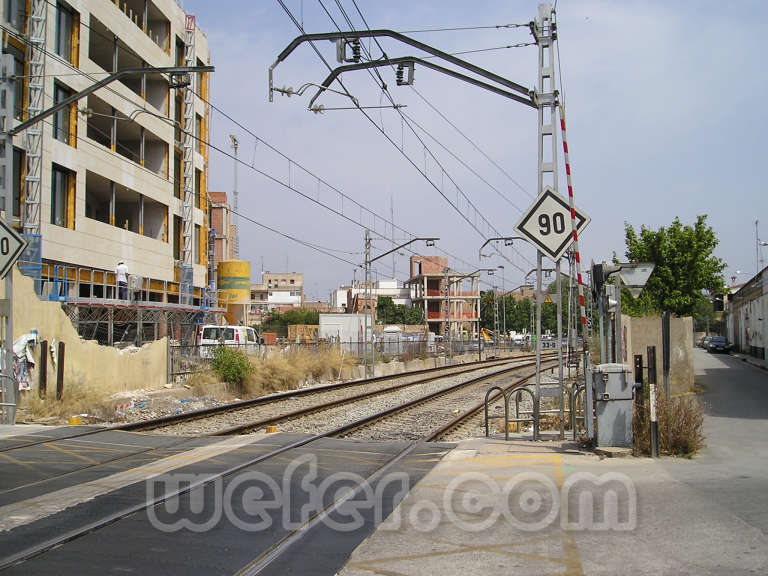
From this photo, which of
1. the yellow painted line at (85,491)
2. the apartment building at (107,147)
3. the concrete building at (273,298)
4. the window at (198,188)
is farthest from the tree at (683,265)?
the concrete building at (273,298)

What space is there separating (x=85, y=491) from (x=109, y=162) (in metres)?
Result: 28.0

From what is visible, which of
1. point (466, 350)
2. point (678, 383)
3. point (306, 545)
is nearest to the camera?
point (306, 545)

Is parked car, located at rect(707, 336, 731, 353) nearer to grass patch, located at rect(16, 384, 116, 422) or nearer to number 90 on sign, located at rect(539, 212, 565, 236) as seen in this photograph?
grass patch, located at rect(16, 384, 116, 422)

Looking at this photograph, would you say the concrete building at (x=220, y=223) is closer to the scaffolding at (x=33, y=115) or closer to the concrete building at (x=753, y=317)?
the concrete building at (x=753, y=317)

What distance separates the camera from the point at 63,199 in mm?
30375

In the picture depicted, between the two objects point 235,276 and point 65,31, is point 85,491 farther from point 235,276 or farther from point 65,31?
point 235,276

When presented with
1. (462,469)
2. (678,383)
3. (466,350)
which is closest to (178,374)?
(678,383)

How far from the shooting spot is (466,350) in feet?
216

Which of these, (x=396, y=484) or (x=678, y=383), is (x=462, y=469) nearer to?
(x=396, y=484)

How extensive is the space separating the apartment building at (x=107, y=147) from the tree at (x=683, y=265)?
62.7ft

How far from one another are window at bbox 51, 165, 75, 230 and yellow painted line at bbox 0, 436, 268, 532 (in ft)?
70.6

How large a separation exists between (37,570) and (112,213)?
1224 inches

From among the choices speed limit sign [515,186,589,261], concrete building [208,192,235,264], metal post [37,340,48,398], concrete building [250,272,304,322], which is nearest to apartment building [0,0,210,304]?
metal post [37,340,48,398]

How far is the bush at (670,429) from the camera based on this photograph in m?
9.98
